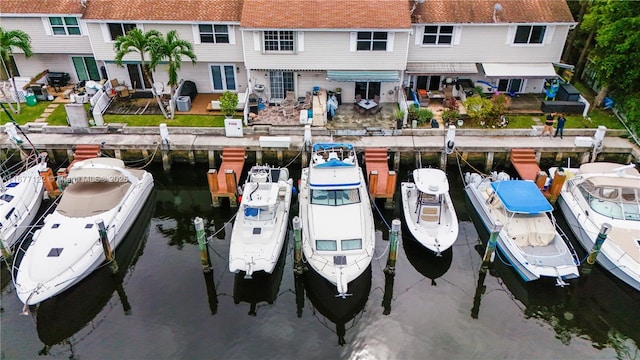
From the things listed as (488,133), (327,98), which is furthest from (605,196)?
(327,98)

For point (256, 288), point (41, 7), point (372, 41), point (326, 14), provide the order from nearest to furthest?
point (256, 288) → point (326, 14) → point (372, 41) → point (41, 7)

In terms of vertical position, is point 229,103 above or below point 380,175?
above

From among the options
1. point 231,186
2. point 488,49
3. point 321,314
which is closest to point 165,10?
point 231,186

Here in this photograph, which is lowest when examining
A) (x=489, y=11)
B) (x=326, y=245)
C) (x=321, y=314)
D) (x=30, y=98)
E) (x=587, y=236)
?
(x=321, y=314)

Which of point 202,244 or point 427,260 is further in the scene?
point 427,260

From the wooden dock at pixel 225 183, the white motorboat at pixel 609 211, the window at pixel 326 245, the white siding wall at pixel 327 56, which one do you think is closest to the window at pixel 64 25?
the white siding wall at pixel 327 56

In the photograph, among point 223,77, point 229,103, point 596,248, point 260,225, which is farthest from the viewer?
point 223,77

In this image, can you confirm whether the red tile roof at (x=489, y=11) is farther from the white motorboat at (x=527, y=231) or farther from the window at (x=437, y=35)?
the white motorboat at (x=527, y=231)

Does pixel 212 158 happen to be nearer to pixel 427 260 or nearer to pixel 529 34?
pixel 427 260
